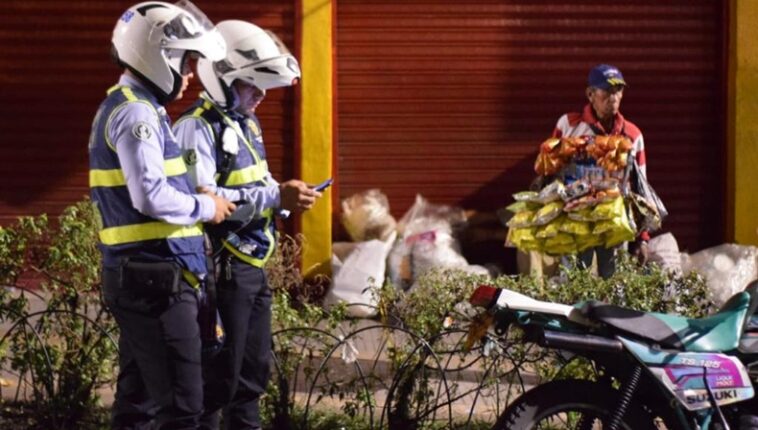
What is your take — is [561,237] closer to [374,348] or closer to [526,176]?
[374,348]

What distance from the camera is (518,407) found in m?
5.24

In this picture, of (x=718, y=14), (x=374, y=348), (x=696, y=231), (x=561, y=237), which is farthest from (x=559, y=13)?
(x=374, y=348)

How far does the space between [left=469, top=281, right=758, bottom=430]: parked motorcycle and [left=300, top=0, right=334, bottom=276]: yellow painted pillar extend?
17.3 ft

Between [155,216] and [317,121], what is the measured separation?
5.58 metres

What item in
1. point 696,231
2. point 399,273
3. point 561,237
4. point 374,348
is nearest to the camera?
point 374,348

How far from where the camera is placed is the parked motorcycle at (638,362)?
5.22m

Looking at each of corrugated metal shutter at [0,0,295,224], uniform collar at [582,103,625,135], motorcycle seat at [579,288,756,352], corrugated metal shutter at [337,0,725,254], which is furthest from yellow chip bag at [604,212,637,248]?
corrugated metal shutter at [0,0,295,224]

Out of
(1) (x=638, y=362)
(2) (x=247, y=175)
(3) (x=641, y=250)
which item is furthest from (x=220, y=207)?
(3) (x=641, y=250)

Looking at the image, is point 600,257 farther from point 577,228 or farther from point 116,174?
point 116,174

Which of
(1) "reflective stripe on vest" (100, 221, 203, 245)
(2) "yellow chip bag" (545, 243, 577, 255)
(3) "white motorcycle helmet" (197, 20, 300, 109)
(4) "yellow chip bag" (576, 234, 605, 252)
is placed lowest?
(2) "yellow chip bag" (545, 243, 577, 255)

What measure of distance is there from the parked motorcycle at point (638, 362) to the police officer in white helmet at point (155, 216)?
1105 mm

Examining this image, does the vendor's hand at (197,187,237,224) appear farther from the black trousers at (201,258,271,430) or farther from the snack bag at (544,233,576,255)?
the snack bag at (544,233,576,255)

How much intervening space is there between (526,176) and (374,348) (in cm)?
356

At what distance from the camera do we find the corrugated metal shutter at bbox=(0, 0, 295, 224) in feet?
35.3
